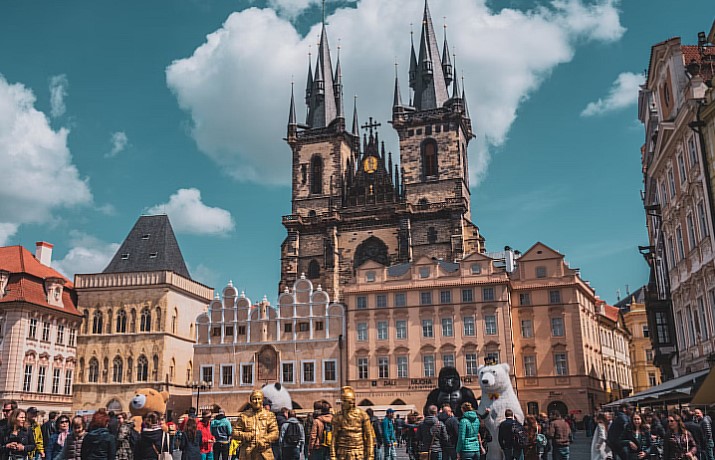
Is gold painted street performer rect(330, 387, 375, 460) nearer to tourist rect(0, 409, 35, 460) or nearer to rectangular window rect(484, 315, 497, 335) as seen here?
tourist rect(0, 409, 35, 460)

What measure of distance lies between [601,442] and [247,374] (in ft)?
128

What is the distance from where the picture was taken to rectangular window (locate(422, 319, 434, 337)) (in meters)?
47.0

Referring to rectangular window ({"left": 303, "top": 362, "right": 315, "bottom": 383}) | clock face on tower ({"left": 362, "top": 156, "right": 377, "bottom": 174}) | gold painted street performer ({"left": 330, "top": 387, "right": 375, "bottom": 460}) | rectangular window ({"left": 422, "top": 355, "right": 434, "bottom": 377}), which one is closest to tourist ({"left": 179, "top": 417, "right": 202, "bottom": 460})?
gold painted street performer ({"left": 330, "top": 387, "right": 375, "bottom": 460})

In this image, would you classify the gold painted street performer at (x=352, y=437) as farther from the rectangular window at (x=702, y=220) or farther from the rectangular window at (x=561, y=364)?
the rectangular window at (x=561, y=364)

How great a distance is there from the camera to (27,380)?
46250 mm

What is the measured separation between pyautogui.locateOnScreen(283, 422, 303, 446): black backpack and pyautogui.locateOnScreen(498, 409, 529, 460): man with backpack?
12.0 ft

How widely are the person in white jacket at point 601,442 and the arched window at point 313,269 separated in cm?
4801

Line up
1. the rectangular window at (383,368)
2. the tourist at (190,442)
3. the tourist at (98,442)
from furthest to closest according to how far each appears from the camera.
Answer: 1. the rectangular window at (383,368)
2. the tourist at (190,442)
3. the tourist at (98,442)

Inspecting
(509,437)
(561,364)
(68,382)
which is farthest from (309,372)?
(509,437)

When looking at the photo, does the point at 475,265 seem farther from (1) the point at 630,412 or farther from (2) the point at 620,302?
(2) the point at 620,302

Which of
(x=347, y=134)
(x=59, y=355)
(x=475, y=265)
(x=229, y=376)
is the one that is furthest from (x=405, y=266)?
(x=59, y=355)

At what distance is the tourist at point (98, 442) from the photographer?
8.46 metres

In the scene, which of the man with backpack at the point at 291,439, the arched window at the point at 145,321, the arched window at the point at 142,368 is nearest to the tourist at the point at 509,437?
the man with backpack at the point at 291,439

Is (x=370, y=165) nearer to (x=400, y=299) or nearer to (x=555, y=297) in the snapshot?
(x=400, y=299)
